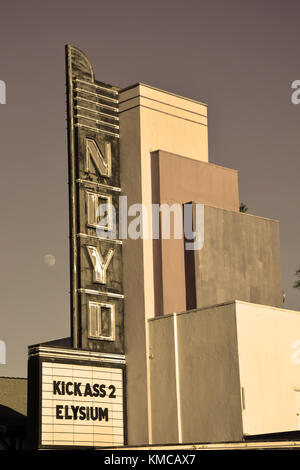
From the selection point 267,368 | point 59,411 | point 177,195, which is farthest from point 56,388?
point 177,195

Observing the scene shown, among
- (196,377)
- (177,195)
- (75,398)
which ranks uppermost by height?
(177,195)

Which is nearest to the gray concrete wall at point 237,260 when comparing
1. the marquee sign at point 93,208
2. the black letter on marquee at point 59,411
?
the marquee sign at point 93,208

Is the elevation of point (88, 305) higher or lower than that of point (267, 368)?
higher

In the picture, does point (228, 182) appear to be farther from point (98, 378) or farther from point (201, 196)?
point (98, 378)

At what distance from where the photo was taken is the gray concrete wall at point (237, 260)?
3238cm

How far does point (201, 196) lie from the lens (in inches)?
1347

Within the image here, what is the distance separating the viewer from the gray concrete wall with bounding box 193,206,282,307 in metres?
32.4

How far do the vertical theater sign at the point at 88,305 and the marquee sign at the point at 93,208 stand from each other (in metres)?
0.04

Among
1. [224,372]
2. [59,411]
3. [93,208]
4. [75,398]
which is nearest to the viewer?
[224,372]

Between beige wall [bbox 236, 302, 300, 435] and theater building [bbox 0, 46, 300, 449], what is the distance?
47 mm

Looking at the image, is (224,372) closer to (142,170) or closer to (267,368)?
(267,368)

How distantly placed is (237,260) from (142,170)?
4972 millimetres

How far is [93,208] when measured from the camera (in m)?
32.3
